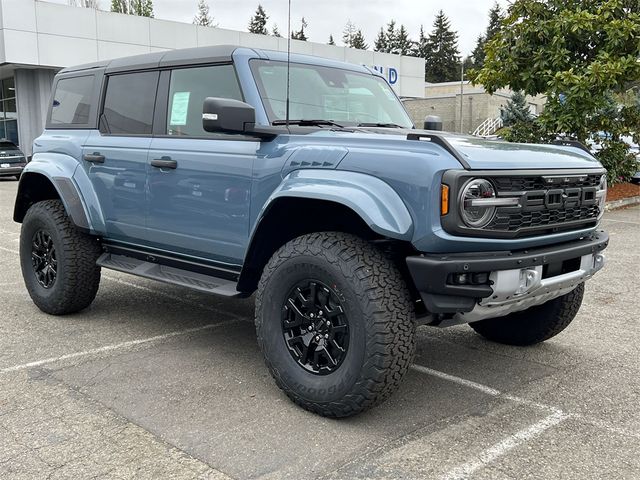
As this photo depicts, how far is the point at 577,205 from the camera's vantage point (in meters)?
3.68

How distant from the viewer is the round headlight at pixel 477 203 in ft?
10.3

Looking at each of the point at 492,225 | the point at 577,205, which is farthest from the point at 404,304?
the point at 577,205

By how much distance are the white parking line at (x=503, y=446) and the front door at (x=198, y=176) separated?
1.77 metres

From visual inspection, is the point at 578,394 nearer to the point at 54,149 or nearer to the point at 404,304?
the point at 404,304

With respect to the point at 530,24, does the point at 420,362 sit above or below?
below

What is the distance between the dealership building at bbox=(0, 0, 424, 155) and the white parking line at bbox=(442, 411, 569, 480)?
67.1 ft

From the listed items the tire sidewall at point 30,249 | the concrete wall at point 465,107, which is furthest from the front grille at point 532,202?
the concrete wall at point 465,107

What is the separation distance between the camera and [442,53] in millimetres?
82750

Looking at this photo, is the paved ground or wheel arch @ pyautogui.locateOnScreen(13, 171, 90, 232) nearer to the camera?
the paved ground

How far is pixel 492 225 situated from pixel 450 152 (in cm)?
41

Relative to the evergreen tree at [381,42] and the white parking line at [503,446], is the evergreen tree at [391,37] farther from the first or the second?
the white parking line at [503,446]

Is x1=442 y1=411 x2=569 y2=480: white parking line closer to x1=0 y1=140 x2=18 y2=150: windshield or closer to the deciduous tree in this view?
the deciduous tree

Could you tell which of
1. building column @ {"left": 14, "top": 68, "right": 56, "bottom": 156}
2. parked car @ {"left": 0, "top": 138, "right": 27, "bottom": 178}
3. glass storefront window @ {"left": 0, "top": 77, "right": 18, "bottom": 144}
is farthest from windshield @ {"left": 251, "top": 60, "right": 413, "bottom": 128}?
glass storefront window @ {"left": 0, "top": 77, "right": 18, "bottom": 144}

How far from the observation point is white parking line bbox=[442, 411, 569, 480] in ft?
9.53
